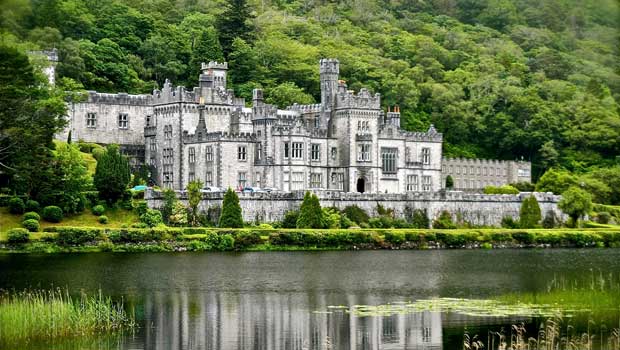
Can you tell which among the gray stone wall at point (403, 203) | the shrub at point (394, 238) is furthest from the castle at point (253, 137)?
the shrub at point (394, 238)

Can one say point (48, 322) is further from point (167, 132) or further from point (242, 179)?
point (167, 132)

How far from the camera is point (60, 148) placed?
307 ft

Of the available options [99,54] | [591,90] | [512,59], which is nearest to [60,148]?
[99,54]

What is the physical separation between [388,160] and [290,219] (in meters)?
19.0

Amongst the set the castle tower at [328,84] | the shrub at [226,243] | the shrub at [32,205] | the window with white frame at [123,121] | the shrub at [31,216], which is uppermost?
the castle tower at [328,84]

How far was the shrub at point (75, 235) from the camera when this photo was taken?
82562 millimetres

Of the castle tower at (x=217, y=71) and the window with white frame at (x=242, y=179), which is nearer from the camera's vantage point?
the window with white frame at (x=242, y=179)

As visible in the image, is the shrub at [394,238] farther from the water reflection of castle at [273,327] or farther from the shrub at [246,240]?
the water reflection of castle at [273,327]

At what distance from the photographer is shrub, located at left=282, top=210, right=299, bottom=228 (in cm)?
9444

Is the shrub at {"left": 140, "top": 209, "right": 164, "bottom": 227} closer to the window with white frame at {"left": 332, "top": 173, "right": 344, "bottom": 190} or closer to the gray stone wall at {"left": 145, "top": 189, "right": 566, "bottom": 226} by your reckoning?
the gray stone wall at {"left": 145, "top": 189, "right": 566, "bottom": 226}

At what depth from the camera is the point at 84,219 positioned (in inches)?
3511

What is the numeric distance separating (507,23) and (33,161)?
381 feet

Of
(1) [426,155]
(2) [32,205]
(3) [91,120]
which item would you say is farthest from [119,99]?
(1) [426,155]

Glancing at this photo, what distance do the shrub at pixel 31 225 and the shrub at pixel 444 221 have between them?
31477mm
